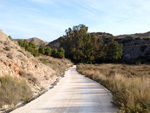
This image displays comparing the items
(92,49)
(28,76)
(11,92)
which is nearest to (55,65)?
(28,76)

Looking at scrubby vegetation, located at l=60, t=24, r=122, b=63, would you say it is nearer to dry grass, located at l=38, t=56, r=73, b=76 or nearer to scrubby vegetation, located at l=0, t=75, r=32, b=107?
dry grass, located at l=38, t=56, r=73, b=76

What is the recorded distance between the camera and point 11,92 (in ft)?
24.5

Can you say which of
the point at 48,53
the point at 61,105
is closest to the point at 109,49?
the point at 48,53

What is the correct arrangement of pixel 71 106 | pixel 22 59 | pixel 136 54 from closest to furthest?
1. pixel 71 106
2. pixel 22 59
3. pixel 136 54

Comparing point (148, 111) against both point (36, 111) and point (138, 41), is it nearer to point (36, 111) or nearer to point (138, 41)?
point (36, 111)

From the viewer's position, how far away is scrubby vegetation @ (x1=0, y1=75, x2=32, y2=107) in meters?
6.99

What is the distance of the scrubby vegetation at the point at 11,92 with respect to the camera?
275 inches

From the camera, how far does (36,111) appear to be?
6.10 meters

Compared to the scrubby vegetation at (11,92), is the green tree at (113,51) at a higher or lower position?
higher

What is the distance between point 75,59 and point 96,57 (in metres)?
12.1

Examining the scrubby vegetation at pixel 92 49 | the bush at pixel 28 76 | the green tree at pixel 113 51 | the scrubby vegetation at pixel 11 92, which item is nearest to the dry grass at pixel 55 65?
the bush at pixel 28 76

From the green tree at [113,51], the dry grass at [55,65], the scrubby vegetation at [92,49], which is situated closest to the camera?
the dry grass at [55,65]

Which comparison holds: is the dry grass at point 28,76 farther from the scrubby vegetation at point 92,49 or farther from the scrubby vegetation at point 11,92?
the scrubby vegetation at point 92,49

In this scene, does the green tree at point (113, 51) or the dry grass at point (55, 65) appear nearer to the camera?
the dry grass at point (55, 65)
